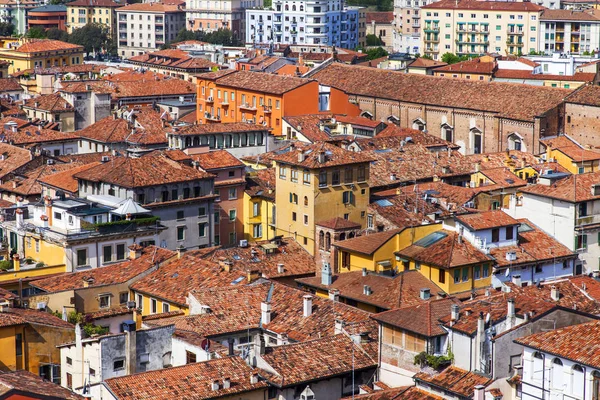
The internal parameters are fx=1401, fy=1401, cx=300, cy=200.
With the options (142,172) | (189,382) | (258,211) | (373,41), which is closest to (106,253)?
(142,172)

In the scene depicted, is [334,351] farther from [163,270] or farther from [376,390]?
[163,270]

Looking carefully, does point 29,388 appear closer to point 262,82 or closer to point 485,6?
point 262,82

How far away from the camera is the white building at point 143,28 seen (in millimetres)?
172875

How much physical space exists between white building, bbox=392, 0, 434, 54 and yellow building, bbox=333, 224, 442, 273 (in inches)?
4383

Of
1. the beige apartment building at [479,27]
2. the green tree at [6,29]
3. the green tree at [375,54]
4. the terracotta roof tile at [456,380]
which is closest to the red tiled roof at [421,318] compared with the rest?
the terracotta roof tile at [456,380]

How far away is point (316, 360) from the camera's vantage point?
40.3 meters

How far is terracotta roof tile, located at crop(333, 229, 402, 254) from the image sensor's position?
52219mm

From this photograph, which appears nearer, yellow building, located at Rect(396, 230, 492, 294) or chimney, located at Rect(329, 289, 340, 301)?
chimney, located at Rect(329, 289, 340, 301)

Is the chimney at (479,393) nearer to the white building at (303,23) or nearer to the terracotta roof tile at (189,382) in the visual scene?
the terracotta roof tile at (189,382)

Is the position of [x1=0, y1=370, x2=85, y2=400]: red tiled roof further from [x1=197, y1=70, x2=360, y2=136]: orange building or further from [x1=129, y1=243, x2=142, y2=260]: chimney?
[x1=197, y1=70, x2=360, y2=136]: orange building

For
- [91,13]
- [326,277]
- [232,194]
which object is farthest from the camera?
[91,13]

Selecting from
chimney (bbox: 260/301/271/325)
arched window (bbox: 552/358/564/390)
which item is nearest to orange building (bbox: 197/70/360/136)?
chimney (bbox: 260/301/271/325)

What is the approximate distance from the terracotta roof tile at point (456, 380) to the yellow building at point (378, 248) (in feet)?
43.0

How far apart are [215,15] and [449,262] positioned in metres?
133
